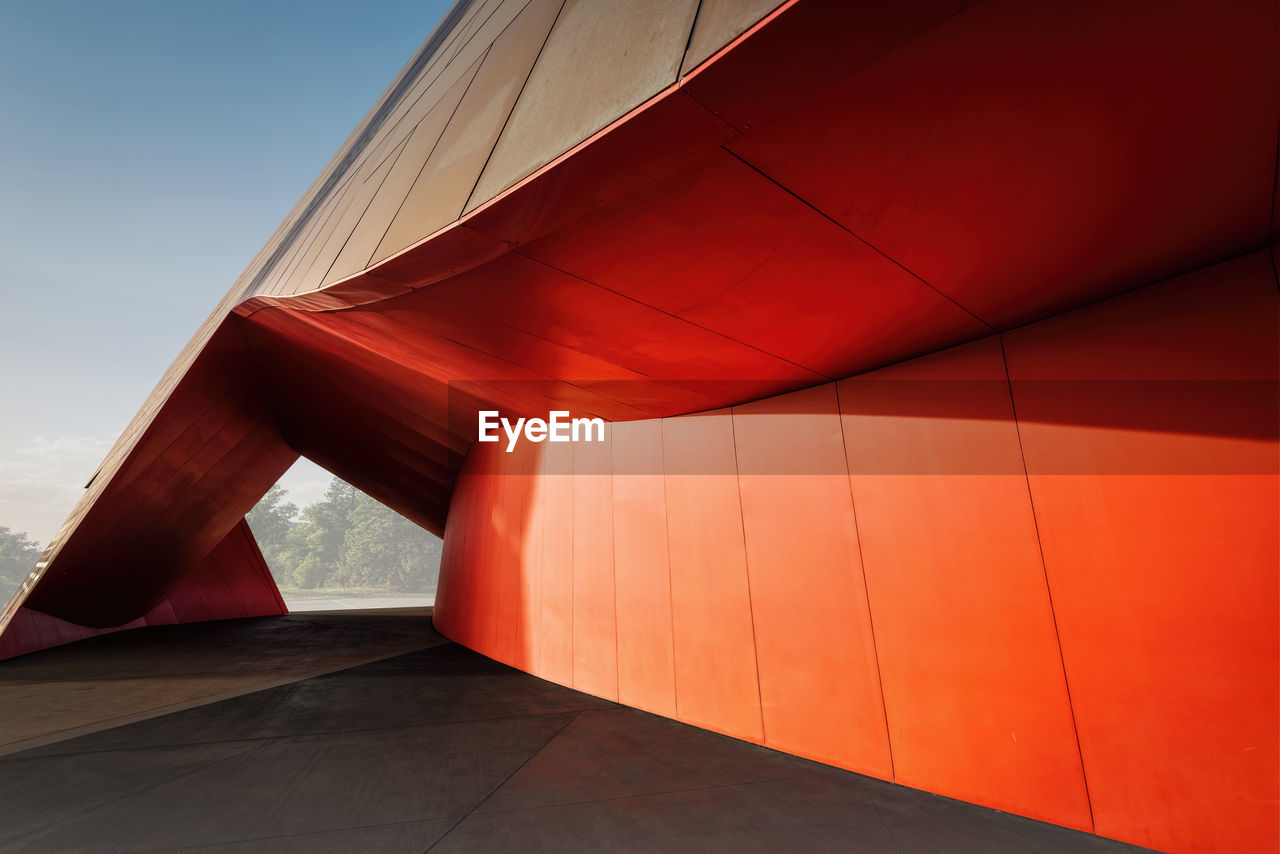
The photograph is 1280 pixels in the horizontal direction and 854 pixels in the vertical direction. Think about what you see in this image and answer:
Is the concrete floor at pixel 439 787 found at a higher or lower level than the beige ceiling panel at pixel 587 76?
lower

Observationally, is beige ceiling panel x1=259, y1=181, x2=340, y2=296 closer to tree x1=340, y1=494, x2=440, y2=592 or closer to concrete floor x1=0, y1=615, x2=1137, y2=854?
concrete floor x1=0, y1=615, x2=1137, y2=854

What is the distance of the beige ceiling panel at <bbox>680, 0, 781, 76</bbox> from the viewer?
1.91 metres

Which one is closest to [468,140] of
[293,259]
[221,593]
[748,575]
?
[748,575]

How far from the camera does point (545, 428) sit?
316 inches

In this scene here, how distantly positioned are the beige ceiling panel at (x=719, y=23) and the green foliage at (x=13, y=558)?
131 m

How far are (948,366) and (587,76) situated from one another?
3.12 metres

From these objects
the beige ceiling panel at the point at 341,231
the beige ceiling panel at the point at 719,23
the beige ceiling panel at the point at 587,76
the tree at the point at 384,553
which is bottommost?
the tree at the point at 384,553

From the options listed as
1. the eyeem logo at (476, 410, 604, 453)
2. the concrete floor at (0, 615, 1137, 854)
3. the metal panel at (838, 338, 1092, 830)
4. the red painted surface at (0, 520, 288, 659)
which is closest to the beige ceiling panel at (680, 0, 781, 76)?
the metal panel at (838, 338, 1092, 830)

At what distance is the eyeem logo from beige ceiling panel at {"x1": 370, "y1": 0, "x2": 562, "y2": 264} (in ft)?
11.1

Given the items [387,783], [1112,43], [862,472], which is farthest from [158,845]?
[1112,43]

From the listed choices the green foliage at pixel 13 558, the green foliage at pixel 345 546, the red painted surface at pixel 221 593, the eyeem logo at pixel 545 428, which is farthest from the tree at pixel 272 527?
the eyeem logo at pixel 545 428

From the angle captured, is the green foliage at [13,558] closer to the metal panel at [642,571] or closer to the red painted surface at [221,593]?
the red painted surface at [221,593]

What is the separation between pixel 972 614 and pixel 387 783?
4.21m

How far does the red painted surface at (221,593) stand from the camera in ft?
52.0
